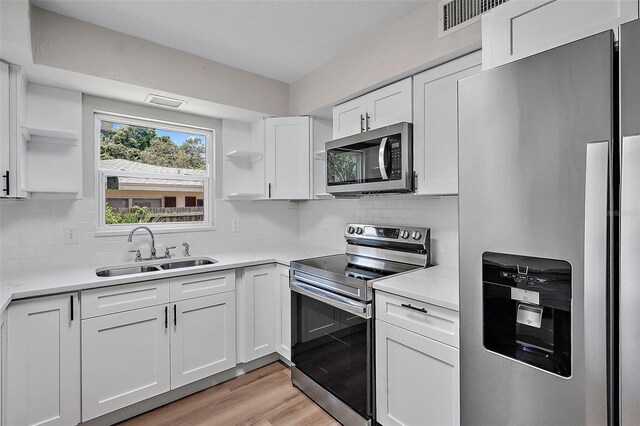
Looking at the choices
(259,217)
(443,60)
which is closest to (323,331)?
(259,217)

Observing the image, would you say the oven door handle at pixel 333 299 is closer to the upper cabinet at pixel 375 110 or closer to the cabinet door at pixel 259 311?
the cabinet door at pixel 259 311

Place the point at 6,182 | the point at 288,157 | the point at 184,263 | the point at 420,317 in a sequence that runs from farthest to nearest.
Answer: the point at 288,157
the point at 184,263
the point at 6,182
the point at 420,317

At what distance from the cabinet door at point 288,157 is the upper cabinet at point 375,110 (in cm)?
42

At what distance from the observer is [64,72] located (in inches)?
78.5

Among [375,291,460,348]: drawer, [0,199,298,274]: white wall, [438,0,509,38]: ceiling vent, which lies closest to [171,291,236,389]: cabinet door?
[0,199,298,274]: white wall

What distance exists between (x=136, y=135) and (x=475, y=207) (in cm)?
270

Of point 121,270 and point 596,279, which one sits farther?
point 121,270

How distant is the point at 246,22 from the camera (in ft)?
6.79

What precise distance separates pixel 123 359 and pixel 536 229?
2323mm

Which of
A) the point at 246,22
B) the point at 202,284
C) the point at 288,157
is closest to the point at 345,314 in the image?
the point at 202,284

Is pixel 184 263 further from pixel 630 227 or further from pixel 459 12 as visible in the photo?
pixel 630 227

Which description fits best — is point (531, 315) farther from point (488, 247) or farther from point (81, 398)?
point (81, 398)

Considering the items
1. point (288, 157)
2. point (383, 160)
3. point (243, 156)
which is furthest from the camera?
point (243, 156)

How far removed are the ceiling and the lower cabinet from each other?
188 cm
